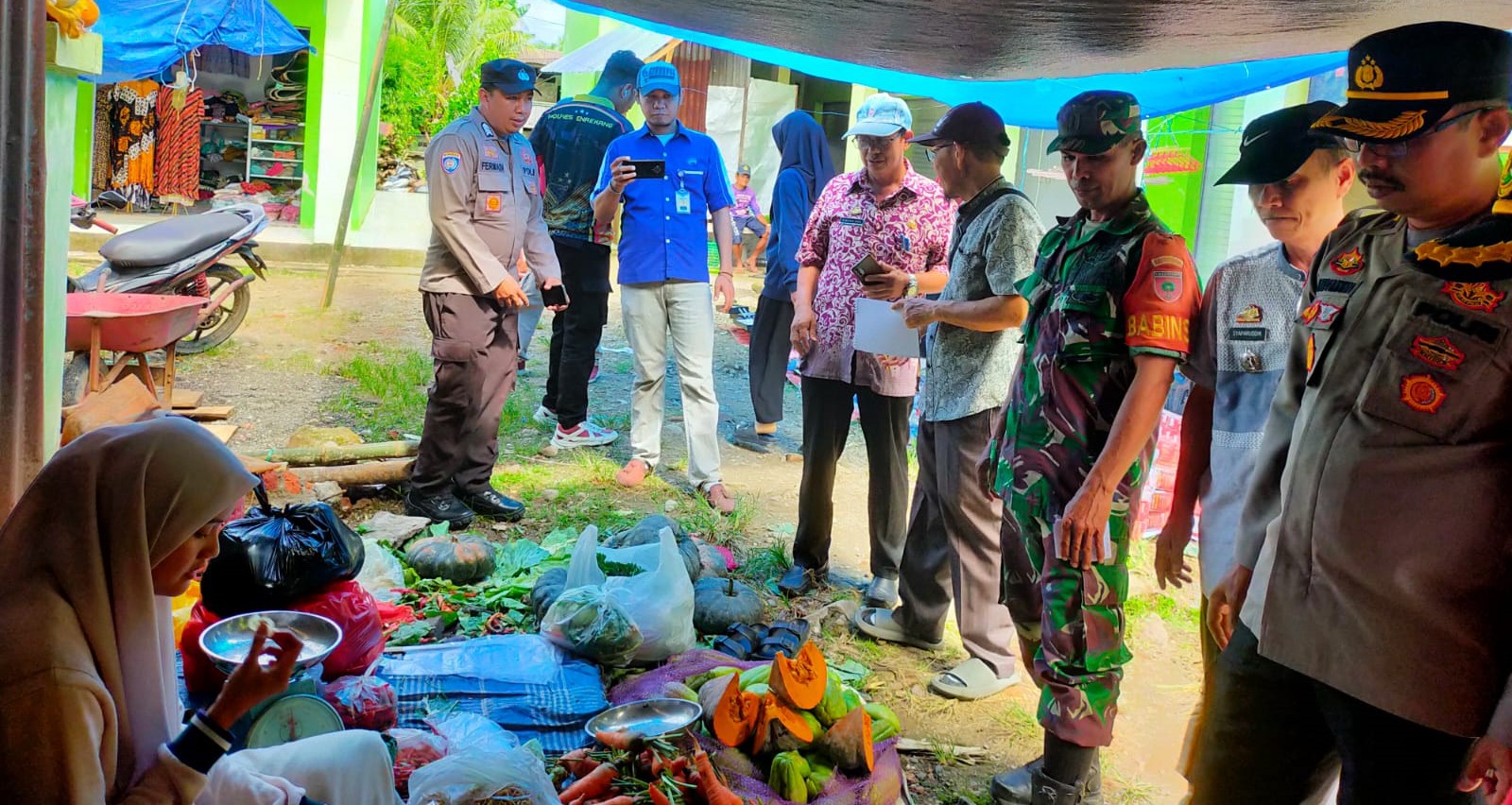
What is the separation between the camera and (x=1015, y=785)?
3.38m

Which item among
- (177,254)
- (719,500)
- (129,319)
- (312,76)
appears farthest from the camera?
(312,76)

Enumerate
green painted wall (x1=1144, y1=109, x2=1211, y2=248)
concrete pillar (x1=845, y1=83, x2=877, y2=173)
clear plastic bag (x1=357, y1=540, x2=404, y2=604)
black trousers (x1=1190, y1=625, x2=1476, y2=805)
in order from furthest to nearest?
concrete pillar (x1=845, y1=83, x2=877, y2=173) → green painted wall (x1=1144, y1=109, x2=1211, y2=248) → clear plastic bag (x1=357, y1=540, x2=404, y2=604) → black trousers (x1=1190, y1=625, x2=1476, y2=805)

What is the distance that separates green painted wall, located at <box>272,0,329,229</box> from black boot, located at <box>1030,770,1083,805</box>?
44.6 ft

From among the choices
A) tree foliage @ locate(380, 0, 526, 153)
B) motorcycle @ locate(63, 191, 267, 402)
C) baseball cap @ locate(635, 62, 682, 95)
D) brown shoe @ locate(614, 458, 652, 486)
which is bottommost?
brown shoe @ locate(614, 458, 652, 486)

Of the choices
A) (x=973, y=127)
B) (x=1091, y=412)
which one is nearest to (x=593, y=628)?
(x=1091, y=412)

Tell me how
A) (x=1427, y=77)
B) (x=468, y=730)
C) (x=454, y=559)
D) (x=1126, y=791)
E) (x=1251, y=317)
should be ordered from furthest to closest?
1. (x=454, y=559)
2. (x=1126, y=791)
3. (x=468, y=730)
4. (x=1251, y=317)
5. (x=1427, y=77)

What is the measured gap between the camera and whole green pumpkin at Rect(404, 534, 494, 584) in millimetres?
4594

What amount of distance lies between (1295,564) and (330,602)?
2.66 m

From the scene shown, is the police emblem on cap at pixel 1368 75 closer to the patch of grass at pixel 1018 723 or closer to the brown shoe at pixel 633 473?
the patch of grass at pixel 1018 723

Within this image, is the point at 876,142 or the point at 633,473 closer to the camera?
the point at 876,142

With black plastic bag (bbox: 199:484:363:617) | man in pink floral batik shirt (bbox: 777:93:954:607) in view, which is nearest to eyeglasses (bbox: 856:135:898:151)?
man in pink floral batik shirt (bbox: 777:93:954:607)

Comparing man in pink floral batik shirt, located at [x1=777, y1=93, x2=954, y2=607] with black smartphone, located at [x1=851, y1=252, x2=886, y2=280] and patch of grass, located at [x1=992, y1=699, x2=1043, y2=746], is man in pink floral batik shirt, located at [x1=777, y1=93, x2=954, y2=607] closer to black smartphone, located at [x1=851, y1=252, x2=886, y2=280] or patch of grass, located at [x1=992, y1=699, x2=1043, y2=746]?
black smartphone, located at [x1=851, y1=252, x2=886, y2=280]

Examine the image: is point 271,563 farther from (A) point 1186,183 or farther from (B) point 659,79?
(A) point 1186,183

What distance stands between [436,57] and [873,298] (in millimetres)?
16469
